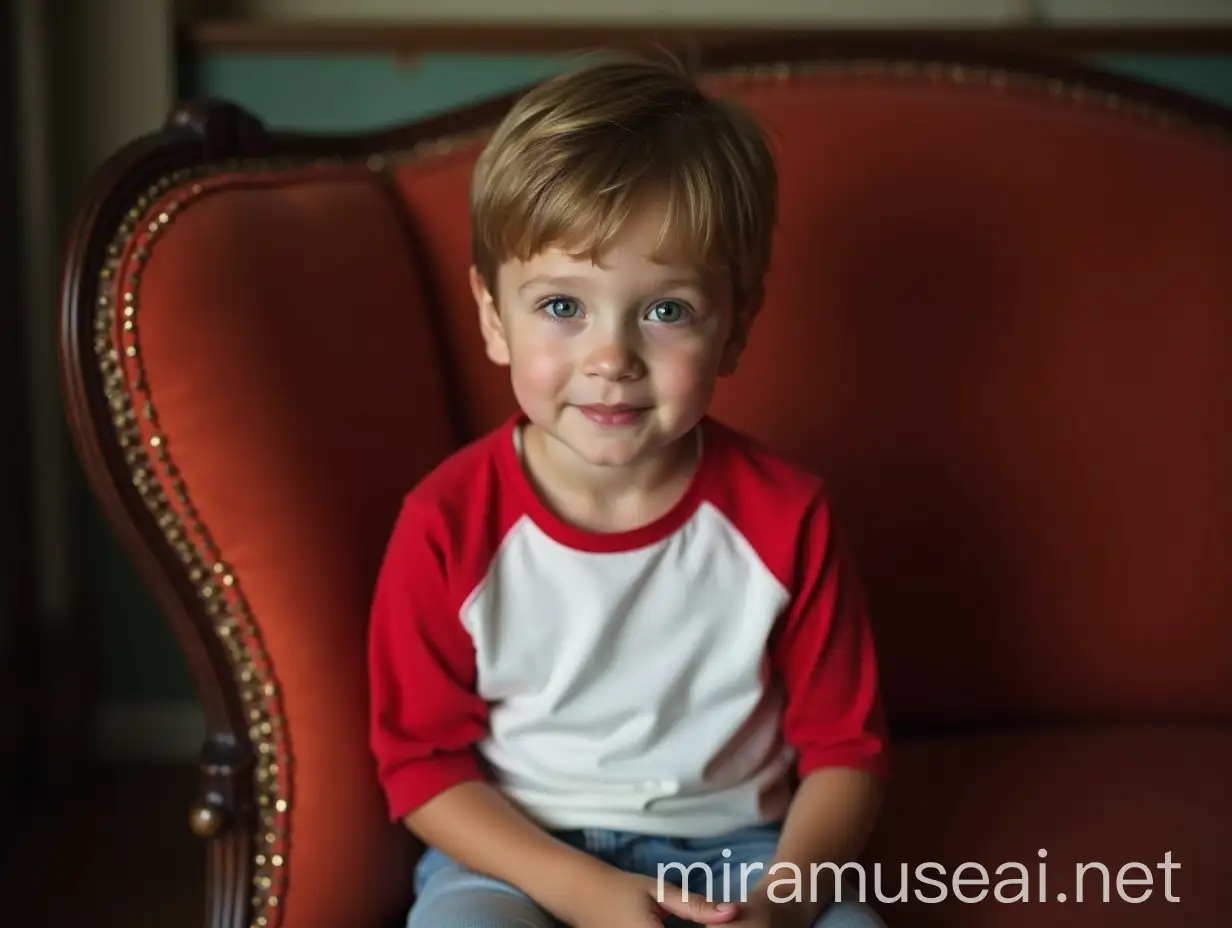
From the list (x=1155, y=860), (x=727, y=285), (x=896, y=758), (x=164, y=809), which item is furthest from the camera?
(x=164, y=809)

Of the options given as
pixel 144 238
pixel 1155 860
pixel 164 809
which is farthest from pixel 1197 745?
pixel 164 809

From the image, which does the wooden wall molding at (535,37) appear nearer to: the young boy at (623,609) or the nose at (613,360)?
the young boy at (623,609)

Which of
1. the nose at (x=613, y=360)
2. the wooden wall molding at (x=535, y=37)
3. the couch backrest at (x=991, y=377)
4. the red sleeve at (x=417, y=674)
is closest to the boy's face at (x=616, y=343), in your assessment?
the nose at (x=613, y=360)

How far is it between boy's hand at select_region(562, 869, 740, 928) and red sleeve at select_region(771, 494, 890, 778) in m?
0.16

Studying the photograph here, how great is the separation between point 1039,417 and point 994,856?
1.42ft

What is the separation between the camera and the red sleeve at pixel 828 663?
1.03 meters

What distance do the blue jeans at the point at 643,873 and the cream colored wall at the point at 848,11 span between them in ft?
3.55

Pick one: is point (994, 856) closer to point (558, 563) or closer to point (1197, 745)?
point (1197, 745)

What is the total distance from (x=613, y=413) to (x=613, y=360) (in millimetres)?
46

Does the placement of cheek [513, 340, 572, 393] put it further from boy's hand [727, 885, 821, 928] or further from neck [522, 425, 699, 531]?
boy's hand [727, 885, 821, 928]

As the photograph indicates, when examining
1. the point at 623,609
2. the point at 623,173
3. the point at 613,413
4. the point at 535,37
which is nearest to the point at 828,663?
the point at 623,609

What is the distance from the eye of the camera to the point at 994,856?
43.3 inches

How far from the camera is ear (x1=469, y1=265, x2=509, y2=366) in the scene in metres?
1.01

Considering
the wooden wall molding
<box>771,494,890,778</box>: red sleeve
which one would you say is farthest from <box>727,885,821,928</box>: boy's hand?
the wooden wall molding
